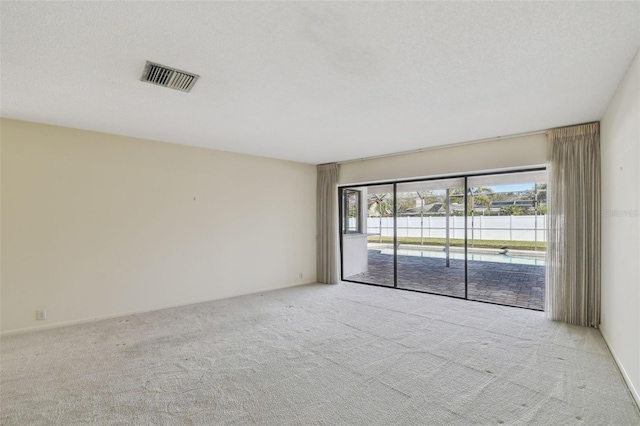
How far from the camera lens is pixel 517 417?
2109mm

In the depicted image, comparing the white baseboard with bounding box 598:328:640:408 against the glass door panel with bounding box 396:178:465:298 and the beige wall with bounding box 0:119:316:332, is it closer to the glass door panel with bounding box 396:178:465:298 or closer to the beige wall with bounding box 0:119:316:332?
the glass door panel with bounding box 396:178:465:298

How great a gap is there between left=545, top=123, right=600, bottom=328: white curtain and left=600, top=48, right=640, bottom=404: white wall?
0.95 feet

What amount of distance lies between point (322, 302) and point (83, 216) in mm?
3619

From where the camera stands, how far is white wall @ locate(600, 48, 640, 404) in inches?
91.5

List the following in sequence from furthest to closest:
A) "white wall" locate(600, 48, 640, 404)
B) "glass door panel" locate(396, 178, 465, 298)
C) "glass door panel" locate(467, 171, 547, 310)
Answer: "glass door panel" locate(396, 178, 465, 298), "glass door panel" locate(467, 171, 547, 310), "white wall" locate(600, 48, 640, 404)

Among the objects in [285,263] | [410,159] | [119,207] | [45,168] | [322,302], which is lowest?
[322,302]

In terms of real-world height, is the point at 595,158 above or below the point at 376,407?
above

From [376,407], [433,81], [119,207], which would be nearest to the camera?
[376,407]

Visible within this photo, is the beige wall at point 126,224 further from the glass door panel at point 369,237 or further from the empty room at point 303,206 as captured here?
the glass door panel at point 369,237

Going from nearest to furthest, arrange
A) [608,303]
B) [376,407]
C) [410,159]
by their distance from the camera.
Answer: [376,407], [608,303], [410,159]

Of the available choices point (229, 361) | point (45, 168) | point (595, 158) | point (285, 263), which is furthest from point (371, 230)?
point (45, 168)

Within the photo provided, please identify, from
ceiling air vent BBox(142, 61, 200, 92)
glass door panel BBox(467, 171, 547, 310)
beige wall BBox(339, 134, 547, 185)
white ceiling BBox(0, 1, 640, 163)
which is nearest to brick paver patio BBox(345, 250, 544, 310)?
glass door panel BBox(467, 171, 547, 310)

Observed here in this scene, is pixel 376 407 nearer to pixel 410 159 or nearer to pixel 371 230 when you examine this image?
pixel 410 159

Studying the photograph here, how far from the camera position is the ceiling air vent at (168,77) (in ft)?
7.89
